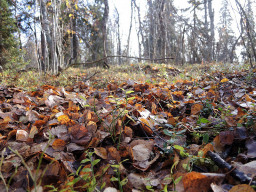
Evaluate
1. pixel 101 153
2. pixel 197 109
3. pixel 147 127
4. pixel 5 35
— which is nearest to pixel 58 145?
pixel 101 153

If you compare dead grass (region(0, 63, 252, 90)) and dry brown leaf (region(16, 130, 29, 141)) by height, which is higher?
dead grass (region(0, 63, 252, 90))

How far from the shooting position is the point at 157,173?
0.89 meters

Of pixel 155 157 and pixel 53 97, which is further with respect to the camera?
pixel 53 97

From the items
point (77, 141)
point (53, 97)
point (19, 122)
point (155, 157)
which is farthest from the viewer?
point (53, 97)

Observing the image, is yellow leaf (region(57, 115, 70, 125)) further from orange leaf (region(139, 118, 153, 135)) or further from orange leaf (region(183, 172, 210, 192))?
orange leaf (region(183, 172, 210, 192))

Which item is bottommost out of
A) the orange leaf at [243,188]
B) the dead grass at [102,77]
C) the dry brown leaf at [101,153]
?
the dry brown leaf at [101,153]

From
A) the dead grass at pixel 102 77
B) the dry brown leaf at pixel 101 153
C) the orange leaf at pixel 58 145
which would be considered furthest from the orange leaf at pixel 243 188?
the dead grass at pixel 102 77

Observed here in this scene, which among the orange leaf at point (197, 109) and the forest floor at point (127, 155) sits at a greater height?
the orange leaf at point (197, 109)

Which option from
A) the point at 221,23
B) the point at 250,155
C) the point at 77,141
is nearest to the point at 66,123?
the point at 77,141

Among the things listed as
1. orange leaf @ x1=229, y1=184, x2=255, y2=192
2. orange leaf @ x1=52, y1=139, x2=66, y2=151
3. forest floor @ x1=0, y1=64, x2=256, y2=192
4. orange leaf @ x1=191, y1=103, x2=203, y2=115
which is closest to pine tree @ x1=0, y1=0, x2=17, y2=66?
forest floor @ x1=0, y1=64, x2=256, y2=192

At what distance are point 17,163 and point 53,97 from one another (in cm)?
110

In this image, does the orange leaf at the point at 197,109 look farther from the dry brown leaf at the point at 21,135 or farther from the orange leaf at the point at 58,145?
the dry brown leaf at the point at 21,135

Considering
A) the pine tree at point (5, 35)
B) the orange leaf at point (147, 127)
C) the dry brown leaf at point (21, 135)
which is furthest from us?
the pine tree at point (5, 35)

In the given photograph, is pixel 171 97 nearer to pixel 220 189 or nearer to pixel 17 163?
pixel 220 189
